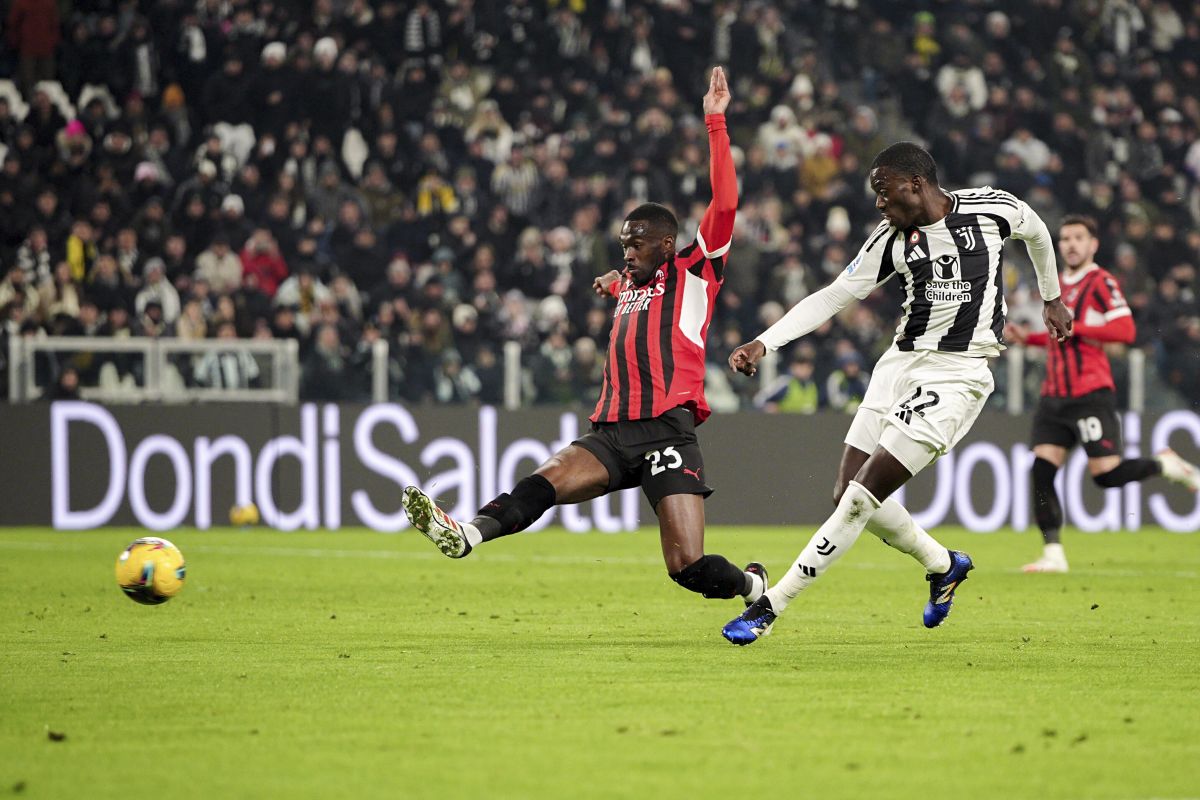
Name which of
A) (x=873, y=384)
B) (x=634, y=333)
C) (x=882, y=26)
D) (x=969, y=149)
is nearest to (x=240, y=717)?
(x=634, y=333)

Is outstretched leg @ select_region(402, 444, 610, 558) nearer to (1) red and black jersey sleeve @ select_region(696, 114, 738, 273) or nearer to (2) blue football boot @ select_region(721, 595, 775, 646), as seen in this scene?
(2) blue football boot @ select_region(721, 595, 775, 646)

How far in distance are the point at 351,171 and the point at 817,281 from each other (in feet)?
18.0

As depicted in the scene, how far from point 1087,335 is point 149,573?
6835mm

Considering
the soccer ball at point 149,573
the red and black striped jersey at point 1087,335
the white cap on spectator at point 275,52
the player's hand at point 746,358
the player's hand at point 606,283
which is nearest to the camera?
the player's hand at point 746,358

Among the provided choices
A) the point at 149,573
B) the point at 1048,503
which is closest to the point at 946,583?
the point at 149,573

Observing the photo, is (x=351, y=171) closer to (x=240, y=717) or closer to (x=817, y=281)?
(x=817, y=281)

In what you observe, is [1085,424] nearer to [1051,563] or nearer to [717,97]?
[1051,563]

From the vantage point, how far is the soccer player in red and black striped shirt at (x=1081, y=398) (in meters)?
12.4

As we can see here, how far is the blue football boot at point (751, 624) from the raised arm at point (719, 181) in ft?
5.02

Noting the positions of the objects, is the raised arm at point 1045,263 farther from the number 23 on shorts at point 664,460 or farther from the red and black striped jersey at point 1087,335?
the red and black striped jersey at point 1087,335

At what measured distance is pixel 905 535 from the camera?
8148 mm

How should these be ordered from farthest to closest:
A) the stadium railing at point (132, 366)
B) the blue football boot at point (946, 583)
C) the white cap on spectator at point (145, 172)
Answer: the white cap on spectator at point (145, 172) < the stadium railing at point (132, 366) < the blue football boot at point (946, 583)

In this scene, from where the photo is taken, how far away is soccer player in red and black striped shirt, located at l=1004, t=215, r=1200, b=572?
487 inches

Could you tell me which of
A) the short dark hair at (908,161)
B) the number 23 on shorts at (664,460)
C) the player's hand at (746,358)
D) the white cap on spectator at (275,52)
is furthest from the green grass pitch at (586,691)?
the white cap on spectator at (275,52)
